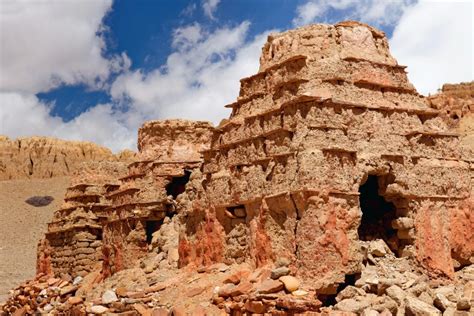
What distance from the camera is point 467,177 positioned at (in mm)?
12781

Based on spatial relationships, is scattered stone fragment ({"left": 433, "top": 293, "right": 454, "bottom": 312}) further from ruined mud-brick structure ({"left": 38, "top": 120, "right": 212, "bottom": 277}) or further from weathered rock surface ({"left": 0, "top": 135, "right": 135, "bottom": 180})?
weathered rock surface ({"left": 0, "top": 135, "right": 135, "bottom": 180})

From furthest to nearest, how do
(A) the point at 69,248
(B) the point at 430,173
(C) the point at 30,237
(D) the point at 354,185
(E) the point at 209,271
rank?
(C) the point at 30,237, (A) the point at 69,248, (E) the point at 209,271, (B) the point at 430,173, (D) the point at 354,185

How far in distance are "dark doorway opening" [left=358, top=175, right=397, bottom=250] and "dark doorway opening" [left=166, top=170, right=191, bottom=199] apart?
7086 mm

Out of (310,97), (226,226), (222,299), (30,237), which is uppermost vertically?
(30,237)

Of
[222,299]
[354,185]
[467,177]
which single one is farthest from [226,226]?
[467,177]

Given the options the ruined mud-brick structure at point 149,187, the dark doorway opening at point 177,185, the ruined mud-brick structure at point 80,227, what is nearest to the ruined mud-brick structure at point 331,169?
the ruined mud-brick structure at point 149,187

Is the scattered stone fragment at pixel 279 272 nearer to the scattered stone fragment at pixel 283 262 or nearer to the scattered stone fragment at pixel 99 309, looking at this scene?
the scattered stone fragment at pixel 283 262

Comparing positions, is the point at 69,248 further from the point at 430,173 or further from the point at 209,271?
the point at 430,173

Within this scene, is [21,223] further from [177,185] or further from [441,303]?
[441,303]

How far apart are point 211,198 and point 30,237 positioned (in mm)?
47634

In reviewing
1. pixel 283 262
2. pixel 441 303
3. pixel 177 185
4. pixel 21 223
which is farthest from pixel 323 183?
pixel 21 223

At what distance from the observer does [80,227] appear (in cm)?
2112

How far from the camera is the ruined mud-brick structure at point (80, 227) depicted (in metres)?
20.8

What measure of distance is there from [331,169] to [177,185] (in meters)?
8.98
